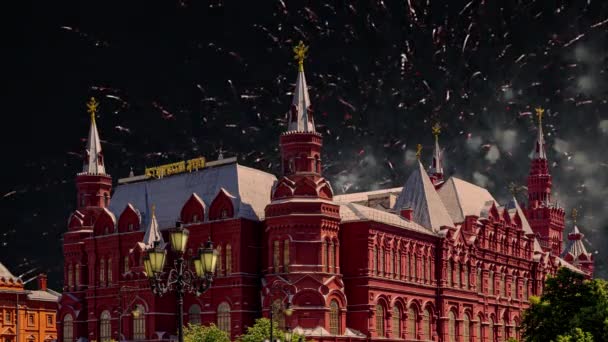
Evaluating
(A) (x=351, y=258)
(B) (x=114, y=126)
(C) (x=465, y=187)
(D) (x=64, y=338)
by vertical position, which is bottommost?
(D) (x=64, y=338)

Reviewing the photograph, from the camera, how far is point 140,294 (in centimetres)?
9250

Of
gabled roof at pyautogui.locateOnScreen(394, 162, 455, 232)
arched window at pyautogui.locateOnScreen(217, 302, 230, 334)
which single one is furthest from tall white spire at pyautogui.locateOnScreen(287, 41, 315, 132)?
gabled roof at pyautogui.locateOnScreen(394, 162, 455, 232)

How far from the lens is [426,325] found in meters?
99.6

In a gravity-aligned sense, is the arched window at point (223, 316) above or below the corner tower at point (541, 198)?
below

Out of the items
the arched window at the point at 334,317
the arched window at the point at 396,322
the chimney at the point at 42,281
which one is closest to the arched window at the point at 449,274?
the arched window at the point at 396,322

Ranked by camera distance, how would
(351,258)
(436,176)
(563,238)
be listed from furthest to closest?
(563,238), (436,176), (351,258)

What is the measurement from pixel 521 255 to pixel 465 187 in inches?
500

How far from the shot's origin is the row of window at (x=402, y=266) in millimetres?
92250

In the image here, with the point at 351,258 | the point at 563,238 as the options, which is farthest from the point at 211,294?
the point at 563,238

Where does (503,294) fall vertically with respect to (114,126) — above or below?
below

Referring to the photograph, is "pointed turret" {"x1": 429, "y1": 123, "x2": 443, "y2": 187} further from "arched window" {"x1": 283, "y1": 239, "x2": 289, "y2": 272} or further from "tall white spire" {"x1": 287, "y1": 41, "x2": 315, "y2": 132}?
"arched window" {"x1": 283, "y1": 239, "x2": 289, "y2": 272}

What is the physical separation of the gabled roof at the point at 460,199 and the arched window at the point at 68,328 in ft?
133

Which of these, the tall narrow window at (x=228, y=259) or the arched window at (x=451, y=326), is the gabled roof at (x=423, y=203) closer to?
the arched window at (x=451, y=326)

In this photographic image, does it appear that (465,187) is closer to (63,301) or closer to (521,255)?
(521,255)
